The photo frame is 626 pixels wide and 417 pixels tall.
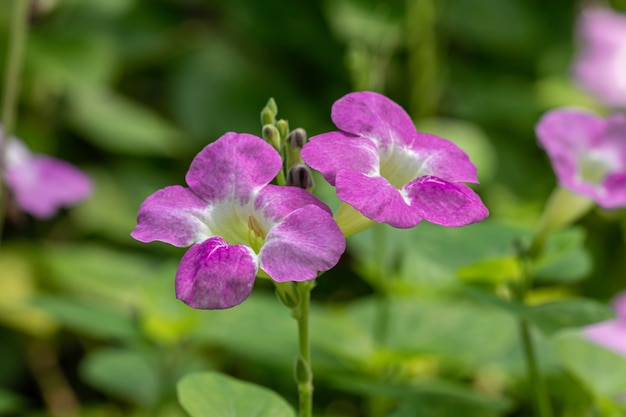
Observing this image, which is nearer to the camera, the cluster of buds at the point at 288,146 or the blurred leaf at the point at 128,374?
the cluster of buds at the point at 288,146

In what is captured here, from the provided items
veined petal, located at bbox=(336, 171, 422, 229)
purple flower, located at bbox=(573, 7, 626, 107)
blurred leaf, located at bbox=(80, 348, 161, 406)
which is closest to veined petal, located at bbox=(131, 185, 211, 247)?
veined petal, located at bbox=(336, 171, 422, 229)

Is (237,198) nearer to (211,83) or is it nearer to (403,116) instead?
(403,116)

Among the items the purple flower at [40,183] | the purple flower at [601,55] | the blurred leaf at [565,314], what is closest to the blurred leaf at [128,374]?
the purple flower at [40,183]

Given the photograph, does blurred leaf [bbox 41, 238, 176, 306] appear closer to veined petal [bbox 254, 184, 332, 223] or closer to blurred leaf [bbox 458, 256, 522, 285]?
blurred leaf [bbox 458, 256, 522, 285]

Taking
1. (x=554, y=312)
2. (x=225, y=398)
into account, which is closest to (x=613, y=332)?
(x=554, y=312)

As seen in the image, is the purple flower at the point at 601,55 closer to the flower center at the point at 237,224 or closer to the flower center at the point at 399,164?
the flower center at the point at 399,164

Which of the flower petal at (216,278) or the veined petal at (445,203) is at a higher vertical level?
the veined petal at (445,203)

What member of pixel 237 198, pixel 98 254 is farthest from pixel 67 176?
pixel 237 198
